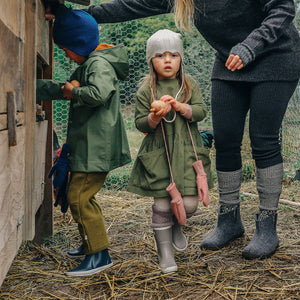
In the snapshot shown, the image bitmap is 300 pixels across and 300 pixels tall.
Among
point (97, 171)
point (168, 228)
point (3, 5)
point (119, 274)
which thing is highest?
point (3, 5)

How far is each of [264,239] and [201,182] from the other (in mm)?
527

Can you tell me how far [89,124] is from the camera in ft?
6.79

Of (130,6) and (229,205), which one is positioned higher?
(130,6)

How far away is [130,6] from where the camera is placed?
7.93 ft

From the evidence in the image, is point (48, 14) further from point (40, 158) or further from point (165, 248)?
point (165, 248)

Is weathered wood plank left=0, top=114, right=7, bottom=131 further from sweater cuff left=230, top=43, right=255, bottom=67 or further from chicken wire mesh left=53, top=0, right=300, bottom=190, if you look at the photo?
chicken wire mesh left=53, top=0, right=300, bottom=190

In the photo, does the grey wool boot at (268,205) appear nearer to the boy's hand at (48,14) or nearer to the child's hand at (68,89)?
the child's hand at (68,89)

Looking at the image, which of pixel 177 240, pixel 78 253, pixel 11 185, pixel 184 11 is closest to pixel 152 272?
pixel 177 240

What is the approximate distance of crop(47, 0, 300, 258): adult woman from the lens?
201 cm

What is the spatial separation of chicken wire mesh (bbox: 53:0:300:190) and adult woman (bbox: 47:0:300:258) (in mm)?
2122

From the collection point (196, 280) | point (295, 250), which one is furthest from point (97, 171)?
point (295, 250)

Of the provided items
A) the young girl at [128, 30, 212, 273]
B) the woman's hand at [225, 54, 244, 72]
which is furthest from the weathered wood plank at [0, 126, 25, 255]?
the woman's hand at [225, 54, 244, 72]

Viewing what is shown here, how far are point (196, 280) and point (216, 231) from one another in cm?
51

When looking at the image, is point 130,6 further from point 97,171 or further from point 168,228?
point 168,228
